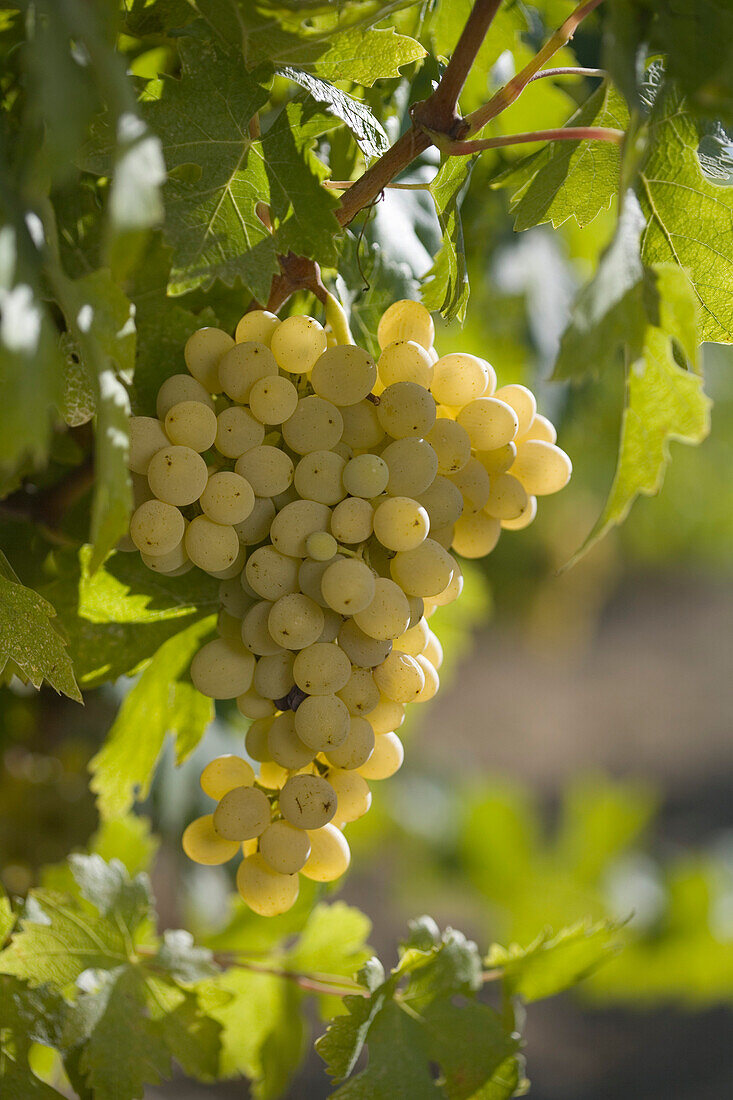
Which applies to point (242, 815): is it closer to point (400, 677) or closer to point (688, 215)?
point (400, 677)

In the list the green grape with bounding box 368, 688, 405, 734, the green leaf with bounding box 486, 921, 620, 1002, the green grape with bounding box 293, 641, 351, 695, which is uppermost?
the green grape with bounding box 293, 641, 351, 695

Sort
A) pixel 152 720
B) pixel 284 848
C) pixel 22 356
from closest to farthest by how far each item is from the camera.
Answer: pixel 22 356 < pixel 284 848 < pixel 152 720

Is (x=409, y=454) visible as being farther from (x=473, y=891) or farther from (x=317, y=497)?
(x=473, y=891)

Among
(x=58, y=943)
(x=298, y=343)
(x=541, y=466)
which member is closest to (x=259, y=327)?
(x=298, y=343)

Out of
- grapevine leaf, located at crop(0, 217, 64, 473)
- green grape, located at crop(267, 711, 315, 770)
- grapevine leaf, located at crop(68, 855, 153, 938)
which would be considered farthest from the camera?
grapevine leaf, located at crop(68, 855, 153, 938)

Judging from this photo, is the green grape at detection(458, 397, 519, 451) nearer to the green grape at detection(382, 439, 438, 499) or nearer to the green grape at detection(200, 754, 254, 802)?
the green grape at detection(382, 439, 438, 499)

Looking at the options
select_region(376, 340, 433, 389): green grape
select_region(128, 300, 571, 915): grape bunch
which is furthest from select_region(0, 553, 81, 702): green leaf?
select_region(376, 340, 433, 389): green grape
